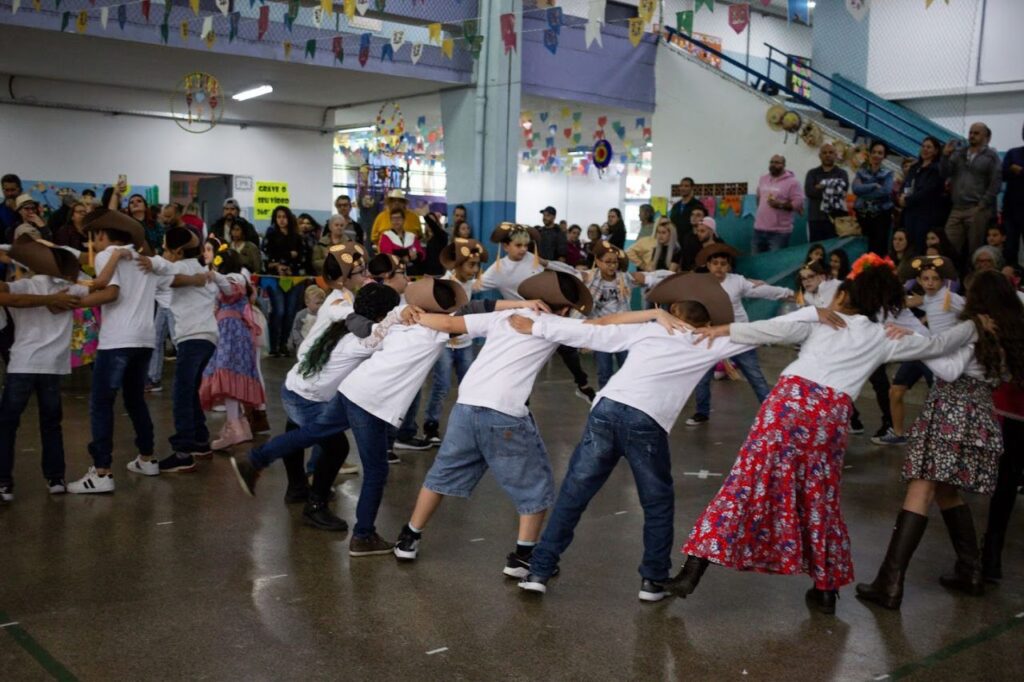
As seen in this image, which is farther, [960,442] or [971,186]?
[971,186]

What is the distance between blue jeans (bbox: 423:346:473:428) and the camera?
798cm

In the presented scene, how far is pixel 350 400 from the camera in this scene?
17.0 ft

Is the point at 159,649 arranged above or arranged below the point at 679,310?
below

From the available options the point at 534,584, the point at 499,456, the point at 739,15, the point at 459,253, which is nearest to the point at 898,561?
the point at 534,584

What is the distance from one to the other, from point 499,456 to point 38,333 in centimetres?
282

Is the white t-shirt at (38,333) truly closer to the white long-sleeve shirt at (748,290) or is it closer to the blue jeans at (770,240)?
the white long-sleeve shirt at (748,290)

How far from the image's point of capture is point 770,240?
14578 millimetres

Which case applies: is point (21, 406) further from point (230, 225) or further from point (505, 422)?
point (230, 225)

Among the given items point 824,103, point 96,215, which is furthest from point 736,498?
point 824,103

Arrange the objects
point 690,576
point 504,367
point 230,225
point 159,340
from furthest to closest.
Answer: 1. point 230,225
2. point 159,340
3. point 504,367
4. point 690,576

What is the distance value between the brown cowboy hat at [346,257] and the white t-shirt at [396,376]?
0.95 meters

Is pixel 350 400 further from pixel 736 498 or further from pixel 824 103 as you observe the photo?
pixel 824 103

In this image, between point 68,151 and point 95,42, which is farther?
point 68,151

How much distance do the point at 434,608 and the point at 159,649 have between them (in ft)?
3.66
